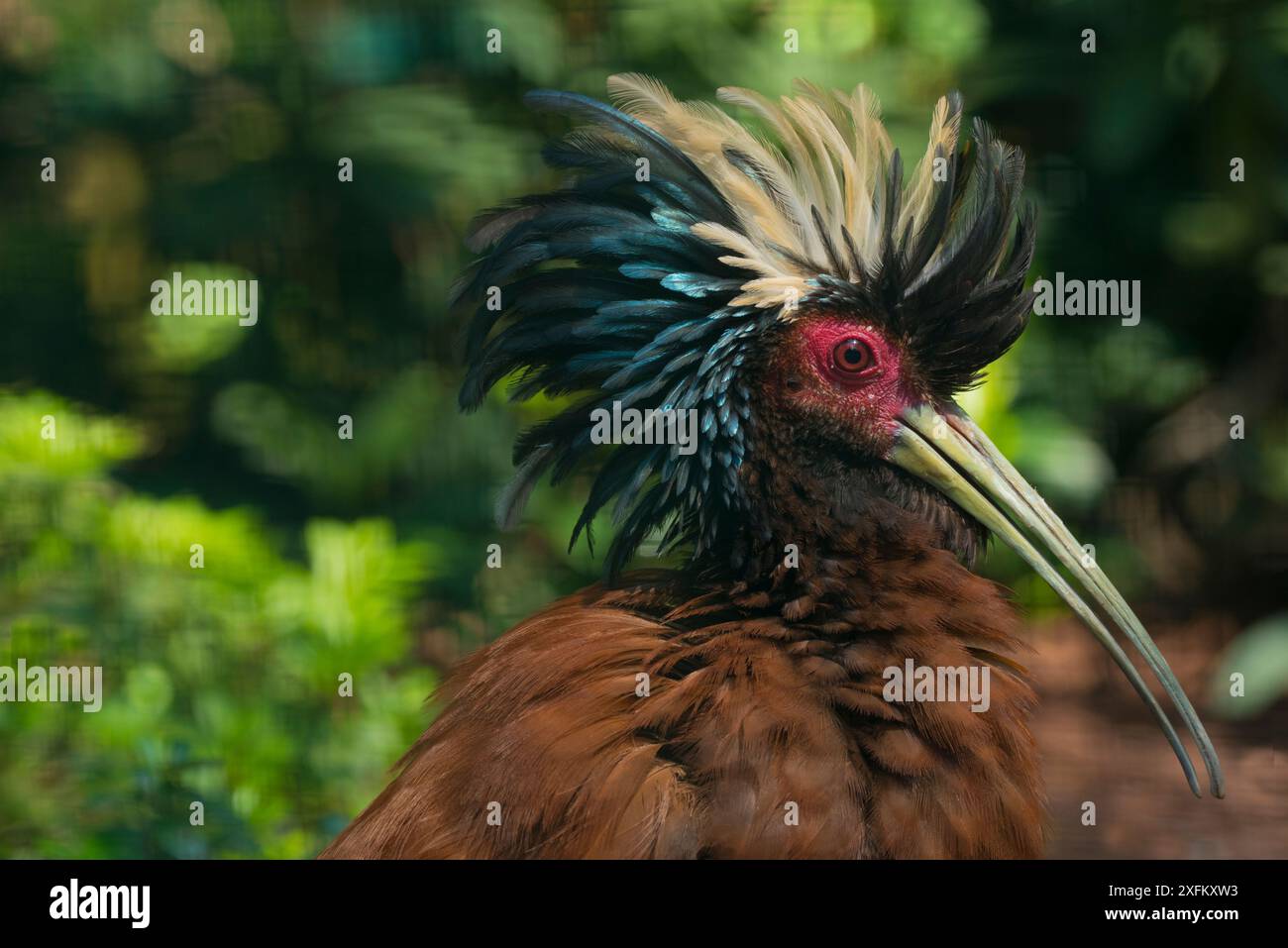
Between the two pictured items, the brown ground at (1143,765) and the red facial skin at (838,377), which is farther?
the brown ground at (1143,765)

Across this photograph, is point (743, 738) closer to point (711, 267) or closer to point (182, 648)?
point (711, 267)

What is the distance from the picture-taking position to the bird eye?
1.99 m

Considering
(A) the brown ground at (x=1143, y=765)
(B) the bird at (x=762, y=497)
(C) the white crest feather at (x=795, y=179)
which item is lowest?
(A) the brown ground at (x=1143, y=765)

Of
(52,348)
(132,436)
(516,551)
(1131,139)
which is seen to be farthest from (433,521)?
(1131,139)

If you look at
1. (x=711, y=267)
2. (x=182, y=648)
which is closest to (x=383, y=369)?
(x=182, y=648)

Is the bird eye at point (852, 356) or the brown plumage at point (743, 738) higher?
the bird eye at point (852, 356)

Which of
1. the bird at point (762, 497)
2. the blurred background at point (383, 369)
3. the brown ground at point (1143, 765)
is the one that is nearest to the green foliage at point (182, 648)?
the blurred background at point (383, 369)

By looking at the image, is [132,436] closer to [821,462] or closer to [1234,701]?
[821,462]

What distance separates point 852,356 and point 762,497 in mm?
270

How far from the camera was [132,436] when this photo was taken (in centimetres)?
291

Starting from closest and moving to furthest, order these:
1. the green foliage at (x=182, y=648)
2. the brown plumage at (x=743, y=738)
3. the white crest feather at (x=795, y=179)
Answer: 1. the brown plumage at (x=743, y=738)
2. the white crest feather at (x=795, y=179)
3. the green foliage at (x=182, y=648)

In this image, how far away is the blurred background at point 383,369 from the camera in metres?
2.71

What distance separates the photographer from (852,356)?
6.55 ft

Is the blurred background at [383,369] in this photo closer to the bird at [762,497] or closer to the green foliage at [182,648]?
the green foliage at [182,648]
